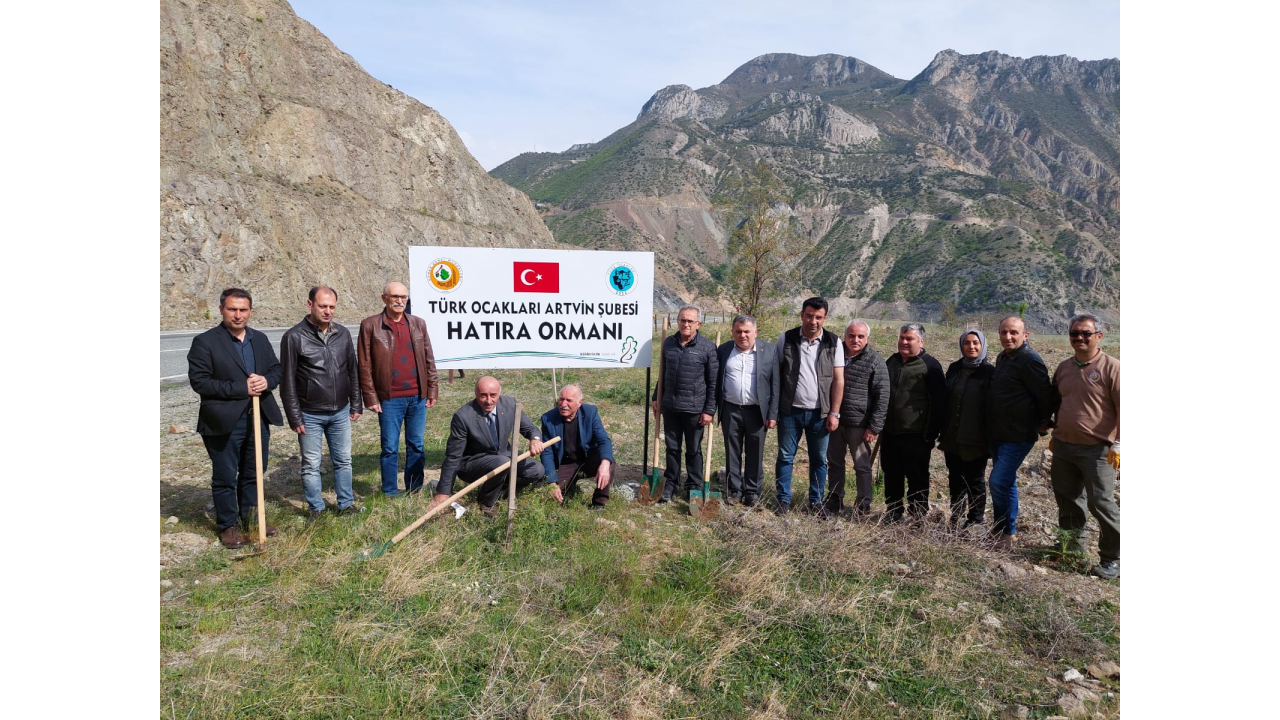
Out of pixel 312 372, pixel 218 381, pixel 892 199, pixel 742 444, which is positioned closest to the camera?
pixel 218 381

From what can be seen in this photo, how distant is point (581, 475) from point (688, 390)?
4.48 feet

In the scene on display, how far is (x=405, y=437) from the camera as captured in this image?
5629mm

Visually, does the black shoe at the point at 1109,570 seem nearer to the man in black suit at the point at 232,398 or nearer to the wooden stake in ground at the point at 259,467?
the man in black suit at the point at 232,398

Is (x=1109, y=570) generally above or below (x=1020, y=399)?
below

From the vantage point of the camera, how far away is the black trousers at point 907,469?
549cm

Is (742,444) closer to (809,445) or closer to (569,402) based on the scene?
(809,445)

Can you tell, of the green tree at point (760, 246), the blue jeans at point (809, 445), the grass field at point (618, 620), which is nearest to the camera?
the grass field at point (618, 620)

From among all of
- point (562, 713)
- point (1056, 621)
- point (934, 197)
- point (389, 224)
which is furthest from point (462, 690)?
point (934, 197)

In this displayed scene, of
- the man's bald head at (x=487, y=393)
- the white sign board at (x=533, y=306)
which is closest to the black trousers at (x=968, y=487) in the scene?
the white sign board at (x=533, y=306)

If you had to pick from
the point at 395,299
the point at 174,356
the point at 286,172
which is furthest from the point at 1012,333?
the point at 286,172

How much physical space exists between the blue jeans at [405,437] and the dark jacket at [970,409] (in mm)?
4714

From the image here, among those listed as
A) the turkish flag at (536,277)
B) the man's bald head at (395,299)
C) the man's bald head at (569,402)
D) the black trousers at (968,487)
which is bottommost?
the black trousers at (968,487)

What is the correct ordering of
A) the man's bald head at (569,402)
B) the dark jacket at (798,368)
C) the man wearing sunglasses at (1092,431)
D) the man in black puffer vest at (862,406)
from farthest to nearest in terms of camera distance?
the man's bald head at (569,402), the dark jacket at (798,368), the man in black puffer vest at (862,406), the man wearing sunglasses at (1092,431)

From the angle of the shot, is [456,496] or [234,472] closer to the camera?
[234,472]
